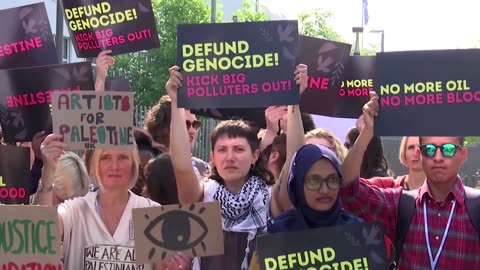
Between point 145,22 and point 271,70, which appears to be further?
point 145,22

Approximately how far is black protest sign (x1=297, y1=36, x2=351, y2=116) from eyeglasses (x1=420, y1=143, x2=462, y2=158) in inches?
69.7

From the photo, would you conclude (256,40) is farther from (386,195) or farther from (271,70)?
(386,195)

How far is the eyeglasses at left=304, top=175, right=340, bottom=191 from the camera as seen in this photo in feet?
13.5

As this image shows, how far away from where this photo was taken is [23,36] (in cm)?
593

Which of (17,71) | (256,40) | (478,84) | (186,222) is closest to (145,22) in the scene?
(17,71)

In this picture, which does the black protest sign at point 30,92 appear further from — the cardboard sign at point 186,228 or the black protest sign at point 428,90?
the black protest sign at point 428,90

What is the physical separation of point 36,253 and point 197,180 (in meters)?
0.91

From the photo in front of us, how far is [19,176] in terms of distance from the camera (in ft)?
15.4

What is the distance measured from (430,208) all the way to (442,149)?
0.96 ft

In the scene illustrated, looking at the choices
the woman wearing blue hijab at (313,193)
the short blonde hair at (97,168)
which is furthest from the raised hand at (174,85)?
the woman wearing blue hijab at (313,193)

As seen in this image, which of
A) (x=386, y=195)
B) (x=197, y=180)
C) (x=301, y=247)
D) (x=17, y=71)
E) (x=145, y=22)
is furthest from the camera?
(x=145, y=22)

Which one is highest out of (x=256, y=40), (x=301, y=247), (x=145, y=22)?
(x=145, y=22)

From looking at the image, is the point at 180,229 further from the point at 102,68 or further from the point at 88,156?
the point at 102,68

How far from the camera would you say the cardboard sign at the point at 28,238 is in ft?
14.5
